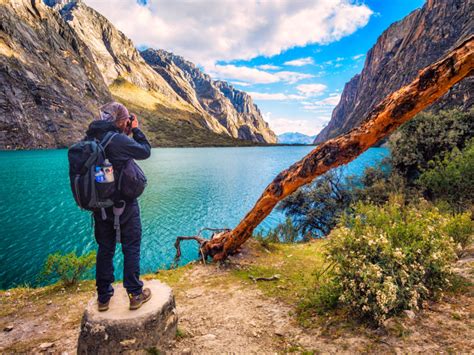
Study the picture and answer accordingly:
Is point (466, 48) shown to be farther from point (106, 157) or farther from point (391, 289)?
point (106, 157)

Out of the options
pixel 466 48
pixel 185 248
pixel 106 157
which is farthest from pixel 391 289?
pixel 185 248

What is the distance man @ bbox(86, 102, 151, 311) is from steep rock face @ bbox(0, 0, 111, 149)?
311ft

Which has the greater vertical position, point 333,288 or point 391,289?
point 391,289

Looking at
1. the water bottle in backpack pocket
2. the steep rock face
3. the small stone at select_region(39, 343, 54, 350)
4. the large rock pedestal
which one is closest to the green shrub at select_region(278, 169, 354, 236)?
the large rock pedestal

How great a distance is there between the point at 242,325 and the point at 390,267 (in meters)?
2.80

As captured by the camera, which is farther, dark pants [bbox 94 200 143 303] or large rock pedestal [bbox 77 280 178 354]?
dark pants [bbox 94 200 143 303]

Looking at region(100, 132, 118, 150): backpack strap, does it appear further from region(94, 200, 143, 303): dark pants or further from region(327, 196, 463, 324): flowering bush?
region(327, 196, 463, 324): flowering bush

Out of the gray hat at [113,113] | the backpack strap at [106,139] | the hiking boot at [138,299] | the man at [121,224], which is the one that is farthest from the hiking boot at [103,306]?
the gray hat at [113,113]

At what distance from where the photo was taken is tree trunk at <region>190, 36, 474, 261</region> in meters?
3.83

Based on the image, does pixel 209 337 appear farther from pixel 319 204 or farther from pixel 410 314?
pixel 319 204

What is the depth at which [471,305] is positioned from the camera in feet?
12.4

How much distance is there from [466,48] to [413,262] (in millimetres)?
3356

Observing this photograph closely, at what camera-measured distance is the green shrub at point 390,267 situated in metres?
3.69

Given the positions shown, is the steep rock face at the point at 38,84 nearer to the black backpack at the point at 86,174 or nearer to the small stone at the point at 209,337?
the black backpack at the point at 86,174
